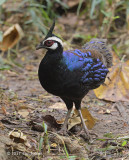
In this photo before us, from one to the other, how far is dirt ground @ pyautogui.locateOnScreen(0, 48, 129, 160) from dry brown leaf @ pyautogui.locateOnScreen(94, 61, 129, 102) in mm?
134

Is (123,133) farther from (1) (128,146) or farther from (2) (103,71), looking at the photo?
(2) (103,71)

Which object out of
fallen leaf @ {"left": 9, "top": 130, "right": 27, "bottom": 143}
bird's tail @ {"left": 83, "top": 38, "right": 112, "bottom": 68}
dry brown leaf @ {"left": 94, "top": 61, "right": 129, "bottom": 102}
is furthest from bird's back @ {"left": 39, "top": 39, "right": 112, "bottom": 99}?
dry brown leaf @ {"left": 94, "top": 61, "right": 129, "bottom": 102}

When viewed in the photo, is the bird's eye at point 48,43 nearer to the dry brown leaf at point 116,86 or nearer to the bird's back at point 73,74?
the bird's back at point 73,74

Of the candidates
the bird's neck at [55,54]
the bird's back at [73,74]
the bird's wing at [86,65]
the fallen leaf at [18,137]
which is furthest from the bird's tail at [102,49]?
the fallen leaf at [18,137]

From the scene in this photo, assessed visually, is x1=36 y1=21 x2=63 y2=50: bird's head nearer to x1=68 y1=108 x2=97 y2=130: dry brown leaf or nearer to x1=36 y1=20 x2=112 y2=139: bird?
x1=36 y1=20 x2=112 y2=139: bird

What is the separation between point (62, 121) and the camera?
4.43m

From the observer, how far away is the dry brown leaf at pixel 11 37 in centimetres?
720

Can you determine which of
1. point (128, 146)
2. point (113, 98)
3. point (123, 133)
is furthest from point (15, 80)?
point (128, 146)

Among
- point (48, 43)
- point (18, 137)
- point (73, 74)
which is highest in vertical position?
point (48, 43)

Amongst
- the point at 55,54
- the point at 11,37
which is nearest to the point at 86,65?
the point at 55,54

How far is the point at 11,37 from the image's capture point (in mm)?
7484

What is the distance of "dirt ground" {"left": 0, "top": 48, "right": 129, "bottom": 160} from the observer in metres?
3.39

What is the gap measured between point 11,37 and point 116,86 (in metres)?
3.12

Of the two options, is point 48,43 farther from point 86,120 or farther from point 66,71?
point 86,120
